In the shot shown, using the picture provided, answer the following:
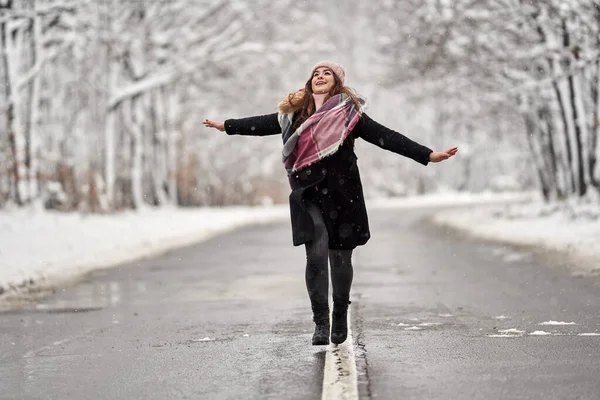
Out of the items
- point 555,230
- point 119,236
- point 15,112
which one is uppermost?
point 15,112

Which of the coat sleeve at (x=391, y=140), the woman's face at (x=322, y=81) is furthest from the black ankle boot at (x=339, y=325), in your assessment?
the woman's face at (x=322, y=81)

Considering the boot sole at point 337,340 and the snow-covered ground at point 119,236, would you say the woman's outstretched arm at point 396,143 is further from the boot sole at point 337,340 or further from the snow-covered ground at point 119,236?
the snow-covered ground at point 119,236

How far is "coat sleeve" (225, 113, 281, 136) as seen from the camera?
700 centimetres

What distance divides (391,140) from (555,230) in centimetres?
1434

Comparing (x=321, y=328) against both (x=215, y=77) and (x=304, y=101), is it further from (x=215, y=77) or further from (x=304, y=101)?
(x=215, y=77)

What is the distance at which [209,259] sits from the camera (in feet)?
55.7

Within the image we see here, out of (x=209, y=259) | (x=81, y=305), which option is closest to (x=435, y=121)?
(x=209, y=259)

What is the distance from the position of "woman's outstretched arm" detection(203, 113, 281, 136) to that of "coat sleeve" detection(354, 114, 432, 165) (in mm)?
551

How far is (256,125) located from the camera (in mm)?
7027

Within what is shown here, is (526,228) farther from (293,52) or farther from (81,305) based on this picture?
(293,52)

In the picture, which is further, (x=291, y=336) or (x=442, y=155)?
(x=291, y=336)

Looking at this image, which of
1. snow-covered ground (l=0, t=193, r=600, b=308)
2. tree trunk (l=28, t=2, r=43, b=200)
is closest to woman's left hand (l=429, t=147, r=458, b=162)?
snow-covered ground (l=0, t=193, r=600, b=308)

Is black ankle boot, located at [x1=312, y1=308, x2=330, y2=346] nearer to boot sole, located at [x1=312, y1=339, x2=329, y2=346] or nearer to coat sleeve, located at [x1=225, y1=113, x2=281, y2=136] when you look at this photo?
boot sole, located at [x1=312, y1=339, x2=329, y2=346]

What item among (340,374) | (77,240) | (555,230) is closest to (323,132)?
(340,374)
